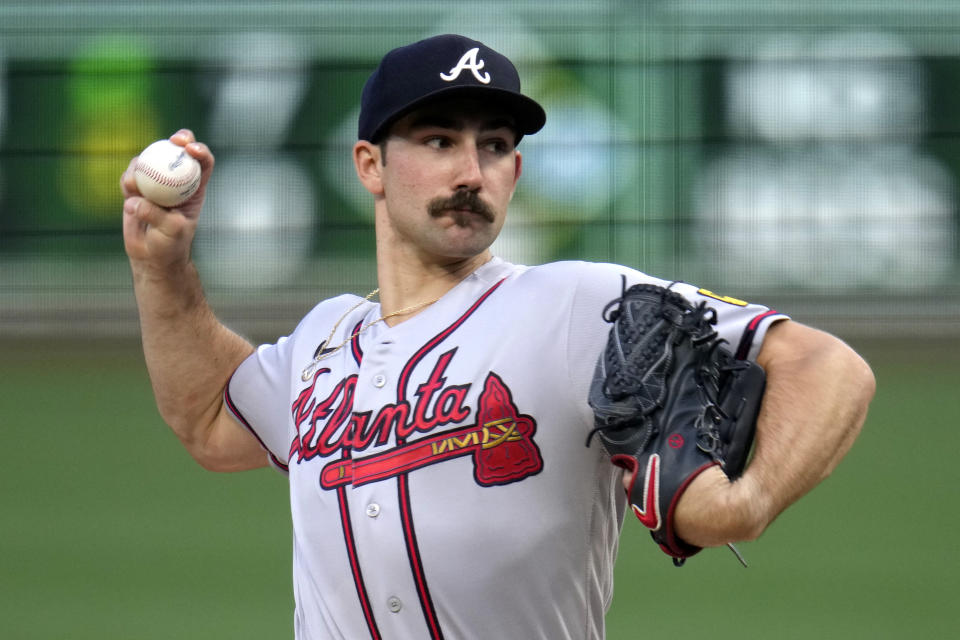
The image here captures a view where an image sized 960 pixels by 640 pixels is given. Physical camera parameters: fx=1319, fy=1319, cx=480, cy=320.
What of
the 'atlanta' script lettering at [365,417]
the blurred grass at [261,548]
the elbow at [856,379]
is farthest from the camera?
the blurred grass at [261,548]

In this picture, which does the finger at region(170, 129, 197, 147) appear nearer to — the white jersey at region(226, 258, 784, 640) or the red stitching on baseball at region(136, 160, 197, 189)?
the red stitching on baseball at region(136, 160, 197, 189)

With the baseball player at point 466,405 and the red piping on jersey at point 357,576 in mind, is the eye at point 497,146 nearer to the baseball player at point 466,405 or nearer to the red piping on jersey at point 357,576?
the baseball player at point 466,405

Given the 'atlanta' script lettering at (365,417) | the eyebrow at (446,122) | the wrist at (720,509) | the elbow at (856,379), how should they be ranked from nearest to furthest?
the wrist at (720,509)
the elbow at (856,379)
the 'atlanta' script lettering at (365,417)
the eyebrow at (446,122)

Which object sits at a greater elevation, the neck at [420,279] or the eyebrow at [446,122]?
the eyebrow at [446,122]

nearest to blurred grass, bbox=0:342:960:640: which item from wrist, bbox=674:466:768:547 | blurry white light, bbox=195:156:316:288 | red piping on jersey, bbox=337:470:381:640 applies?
blurry white light, bbox=195:156:316:288

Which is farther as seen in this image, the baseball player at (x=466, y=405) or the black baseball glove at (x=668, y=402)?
the baseball player at (x=466, y=405)

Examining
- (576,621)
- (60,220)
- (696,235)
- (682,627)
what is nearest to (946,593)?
(682,627)

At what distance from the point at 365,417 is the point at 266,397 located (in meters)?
0.36

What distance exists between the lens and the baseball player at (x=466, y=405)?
1960mm

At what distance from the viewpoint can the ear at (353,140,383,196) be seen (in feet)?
7.70

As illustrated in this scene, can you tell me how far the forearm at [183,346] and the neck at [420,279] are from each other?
0.39 m

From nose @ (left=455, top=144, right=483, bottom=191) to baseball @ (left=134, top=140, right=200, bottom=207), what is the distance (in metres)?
0.54

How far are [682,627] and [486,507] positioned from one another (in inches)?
120

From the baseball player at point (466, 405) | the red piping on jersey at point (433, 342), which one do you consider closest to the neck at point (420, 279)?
the baseball player at point (466, 405)
